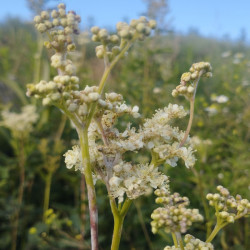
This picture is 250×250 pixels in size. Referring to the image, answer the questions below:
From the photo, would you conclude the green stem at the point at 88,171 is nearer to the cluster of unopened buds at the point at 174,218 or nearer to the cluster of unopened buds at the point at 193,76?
the cluster of unopened buds at the point at 174,218

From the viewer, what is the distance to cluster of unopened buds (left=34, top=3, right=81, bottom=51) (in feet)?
3.63

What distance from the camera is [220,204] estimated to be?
115 centimetres

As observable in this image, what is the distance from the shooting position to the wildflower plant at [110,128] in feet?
3.24

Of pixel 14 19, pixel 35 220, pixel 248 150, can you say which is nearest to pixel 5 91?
pixel 35 220

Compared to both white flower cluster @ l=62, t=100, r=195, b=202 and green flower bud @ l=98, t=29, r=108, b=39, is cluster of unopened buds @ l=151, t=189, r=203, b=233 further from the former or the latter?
green flower bud @ l=98, t=29, r=108, b=39

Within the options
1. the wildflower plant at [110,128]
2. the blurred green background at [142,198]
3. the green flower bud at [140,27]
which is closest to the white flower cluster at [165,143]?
the wildflower plant at [110,128]

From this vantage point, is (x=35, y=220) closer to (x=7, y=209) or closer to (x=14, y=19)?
(x=7, y=209)

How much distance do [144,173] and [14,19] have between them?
64.2 ft

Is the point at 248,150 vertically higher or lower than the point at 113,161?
higher

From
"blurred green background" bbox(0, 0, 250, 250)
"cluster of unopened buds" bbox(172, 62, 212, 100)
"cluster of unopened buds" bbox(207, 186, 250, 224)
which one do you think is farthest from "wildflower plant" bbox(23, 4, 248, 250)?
"blurred green background" bbox(0, 0, 250, 250)

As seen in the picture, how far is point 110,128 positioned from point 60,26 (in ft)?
1.49

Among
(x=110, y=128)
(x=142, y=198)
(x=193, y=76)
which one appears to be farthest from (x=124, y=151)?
(x=142, y=198)

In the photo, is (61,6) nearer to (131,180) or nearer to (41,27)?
(41,27)

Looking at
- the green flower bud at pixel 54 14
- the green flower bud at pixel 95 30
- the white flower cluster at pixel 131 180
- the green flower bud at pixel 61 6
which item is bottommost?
the white flower cluster at pixel 131 180
